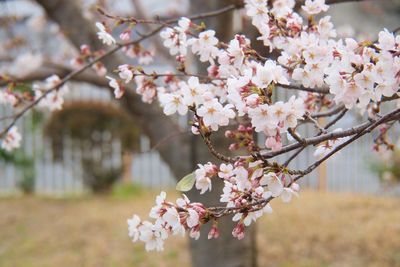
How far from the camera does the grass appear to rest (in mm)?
3260

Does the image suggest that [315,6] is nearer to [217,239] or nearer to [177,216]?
[177,216]

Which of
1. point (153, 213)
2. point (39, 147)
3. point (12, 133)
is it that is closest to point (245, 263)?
point (12, 133)

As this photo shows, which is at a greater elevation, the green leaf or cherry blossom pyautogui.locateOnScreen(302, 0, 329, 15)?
cherry blossom pyautogui.locateOnScreen(302, 0, 329, 15)

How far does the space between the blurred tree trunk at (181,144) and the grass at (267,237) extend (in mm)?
646

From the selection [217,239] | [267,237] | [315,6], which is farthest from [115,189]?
[315,6]

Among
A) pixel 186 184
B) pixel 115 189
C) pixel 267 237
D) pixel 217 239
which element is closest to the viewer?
pixel 186 184

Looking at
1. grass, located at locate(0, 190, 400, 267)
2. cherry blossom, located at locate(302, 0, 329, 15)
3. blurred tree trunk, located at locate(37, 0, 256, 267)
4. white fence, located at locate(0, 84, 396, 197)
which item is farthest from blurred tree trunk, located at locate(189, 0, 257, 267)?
white fence, located at locate(0, 84, 396, 197)

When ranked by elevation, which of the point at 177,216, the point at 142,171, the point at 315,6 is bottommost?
the point at 142,171

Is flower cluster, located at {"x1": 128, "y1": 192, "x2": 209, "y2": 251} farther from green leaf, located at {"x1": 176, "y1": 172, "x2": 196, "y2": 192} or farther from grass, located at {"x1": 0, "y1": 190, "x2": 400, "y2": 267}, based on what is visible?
grass, located at {"x1": 0, "y1": 190, "x2": 400, "y2": 267}

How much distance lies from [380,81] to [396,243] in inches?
103

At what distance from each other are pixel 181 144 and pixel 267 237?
122 centimetres

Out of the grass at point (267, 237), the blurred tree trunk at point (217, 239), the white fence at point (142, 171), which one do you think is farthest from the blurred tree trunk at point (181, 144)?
the white fence at point (142, 171)

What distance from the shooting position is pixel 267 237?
3576mm

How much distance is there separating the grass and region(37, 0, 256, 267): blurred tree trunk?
2.12 ft
